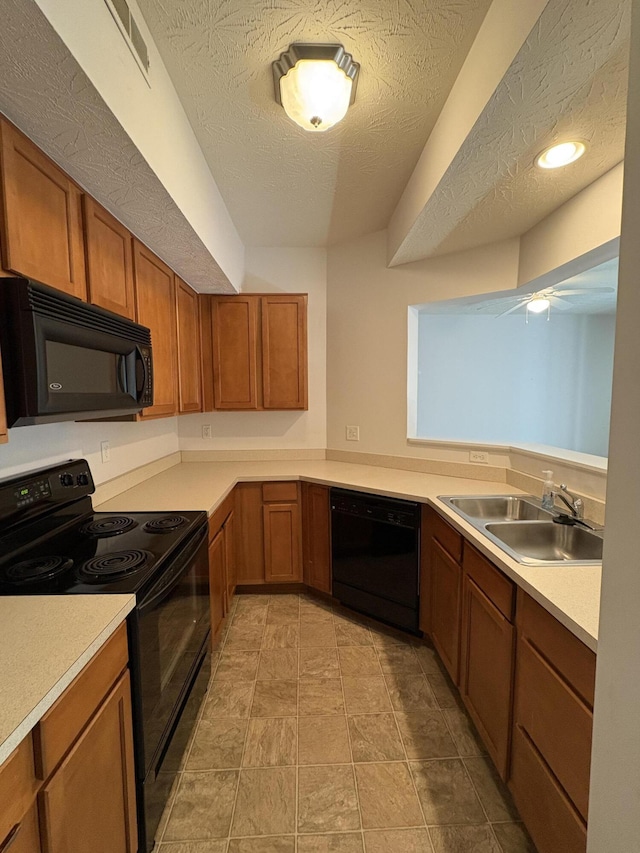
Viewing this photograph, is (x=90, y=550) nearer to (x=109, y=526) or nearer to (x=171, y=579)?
(x=109, y=526)

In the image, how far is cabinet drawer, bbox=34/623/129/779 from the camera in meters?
0.73

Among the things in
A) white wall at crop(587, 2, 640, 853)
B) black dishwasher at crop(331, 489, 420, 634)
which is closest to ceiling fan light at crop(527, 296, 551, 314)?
black dishwasher at crop(331, 489, 420, 634)

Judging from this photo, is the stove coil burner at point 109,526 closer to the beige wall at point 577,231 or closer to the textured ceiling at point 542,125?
the textured ceiling at point 542,125

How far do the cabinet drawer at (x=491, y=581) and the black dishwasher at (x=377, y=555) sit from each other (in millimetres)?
508

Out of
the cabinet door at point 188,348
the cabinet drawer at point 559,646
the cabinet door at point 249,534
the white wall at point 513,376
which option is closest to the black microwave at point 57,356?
the cabinet door at point 188,348

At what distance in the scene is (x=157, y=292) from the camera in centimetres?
207

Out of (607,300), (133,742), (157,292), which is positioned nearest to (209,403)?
(157,292)

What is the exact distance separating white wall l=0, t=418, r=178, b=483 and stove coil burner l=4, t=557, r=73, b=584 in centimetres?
37

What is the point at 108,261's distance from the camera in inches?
60.5

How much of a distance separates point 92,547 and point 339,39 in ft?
6.57

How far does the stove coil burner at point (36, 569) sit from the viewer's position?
114 centimetres

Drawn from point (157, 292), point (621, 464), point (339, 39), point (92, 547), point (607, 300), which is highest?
point (339, 39)

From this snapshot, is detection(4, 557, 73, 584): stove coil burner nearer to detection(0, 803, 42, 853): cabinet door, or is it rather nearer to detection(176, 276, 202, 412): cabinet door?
detection(0, 803, 42, 853): cabinet door

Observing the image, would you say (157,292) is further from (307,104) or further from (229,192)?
(307,104)
